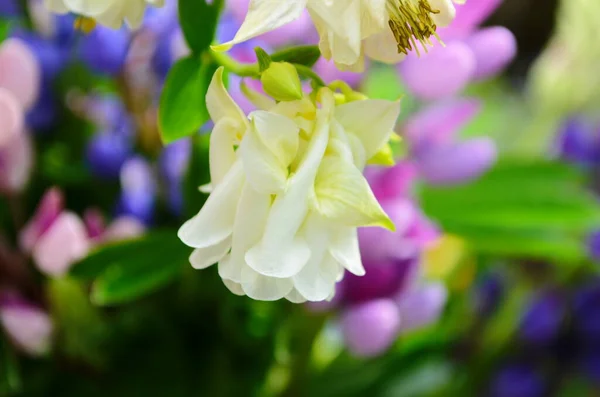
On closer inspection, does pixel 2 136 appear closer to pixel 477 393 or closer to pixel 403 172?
pixel 403 172

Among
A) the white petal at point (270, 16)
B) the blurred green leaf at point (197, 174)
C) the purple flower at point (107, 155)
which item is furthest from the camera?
the purple flower at point (107, 155)

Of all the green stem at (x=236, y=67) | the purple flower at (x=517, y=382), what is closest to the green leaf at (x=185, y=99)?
the green stem at (x=236, y=67)

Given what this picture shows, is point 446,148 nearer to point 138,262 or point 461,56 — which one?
point 461,56

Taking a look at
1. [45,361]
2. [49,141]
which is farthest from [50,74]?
[45,361]

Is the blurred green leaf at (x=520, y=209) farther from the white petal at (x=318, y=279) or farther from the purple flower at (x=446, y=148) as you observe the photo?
the white petal at (x=318, y=279)

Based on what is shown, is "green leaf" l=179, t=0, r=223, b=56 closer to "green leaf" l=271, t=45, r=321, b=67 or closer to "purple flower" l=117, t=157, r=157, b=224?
"green leaf" l=271, t=45, r=321, b=67
